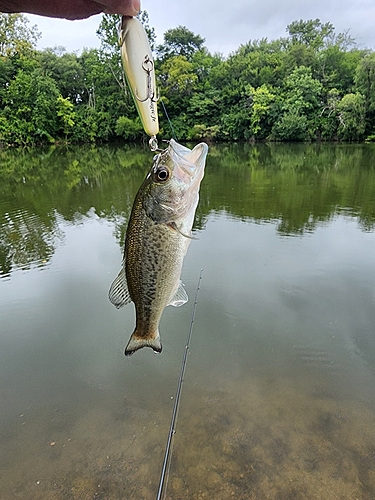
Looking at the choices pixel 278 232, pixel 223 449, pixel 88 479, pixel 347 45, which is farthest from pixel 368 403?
pixel 347 45

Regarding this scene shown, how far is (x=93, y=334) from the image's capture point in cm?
493

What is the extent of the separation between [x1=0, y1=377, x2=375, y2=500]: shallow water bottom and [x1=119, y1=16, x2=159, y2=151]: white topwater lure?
114 inches

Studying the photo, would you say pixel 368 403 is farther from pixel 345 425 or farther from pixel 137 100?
pixel 137 100

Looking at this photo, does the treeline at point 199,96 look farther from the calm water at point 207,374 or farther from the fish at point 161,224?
the fish at point 161,224

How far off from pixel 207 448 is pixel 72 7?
3.50 meters

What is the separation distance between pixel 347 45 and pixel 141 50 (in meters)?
60.3

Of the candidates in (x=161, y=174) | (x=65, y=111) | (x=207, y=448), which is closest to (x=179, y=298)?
(x=161, y=174)

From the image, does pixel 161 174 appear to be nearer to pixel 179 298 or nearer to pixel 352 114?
pixel 179 298

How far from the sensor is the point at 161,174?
1566 millimetres

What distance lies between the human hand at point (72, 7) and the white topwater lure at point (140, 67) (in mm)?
66

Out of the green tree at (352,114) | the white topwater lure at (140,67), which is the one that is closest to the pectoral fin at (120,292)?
the white topwater lure at (140,67)

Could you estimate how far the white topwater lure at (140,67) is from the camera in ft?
5.01

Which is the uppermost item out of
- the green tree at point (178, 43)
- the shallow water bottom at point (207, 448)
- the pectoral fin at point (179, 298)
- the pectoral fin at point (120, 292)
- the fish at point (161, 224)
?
the green tree at point (178, 43)

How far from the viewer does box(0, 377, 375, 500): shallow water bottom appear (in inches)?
116
